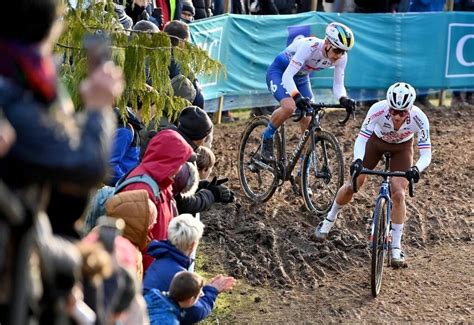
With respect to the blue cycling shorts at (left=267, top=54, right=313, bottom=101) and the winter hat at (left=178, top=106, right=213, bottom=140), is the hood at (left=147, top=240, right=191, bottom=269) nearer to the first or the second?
the winter hat at (left=178, top=106, right=213, bottom=140)

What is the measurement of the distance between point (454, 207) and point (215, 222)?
9.70 feet

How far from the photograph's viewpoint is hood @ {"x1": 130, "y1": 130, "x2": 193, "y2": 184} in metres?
6.69

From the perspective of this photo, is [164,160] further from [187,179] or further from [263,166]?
[263,166]

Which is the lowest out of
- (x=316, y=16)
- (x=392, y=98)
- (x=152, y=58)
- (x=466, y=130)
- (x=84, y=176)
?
(x=466, y=130)

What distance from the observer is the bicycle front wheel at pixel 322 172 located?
11570 mm

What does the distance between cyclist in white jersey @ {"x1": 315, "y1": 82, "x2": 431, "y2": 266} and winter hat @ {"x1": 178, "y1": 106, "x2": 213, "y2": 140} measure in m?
1.90

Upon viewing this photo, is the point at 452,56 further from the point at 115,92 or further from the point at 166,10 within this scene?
the point at 115,92

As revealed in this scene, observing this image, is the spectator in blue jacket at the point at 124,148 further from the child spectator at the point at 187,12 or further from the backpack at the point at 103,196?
the child spectator at the point at 187,12

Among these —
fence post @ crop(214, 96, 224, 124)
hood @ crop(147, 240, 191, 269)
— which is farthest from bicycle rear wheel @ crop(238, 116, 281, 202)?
hood @ crop(147, 240, 191, 269)

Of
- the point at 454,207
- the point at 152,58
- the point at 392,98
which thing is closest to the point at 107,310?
the point at 152,58

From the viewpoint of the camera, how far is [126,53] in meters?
7.33

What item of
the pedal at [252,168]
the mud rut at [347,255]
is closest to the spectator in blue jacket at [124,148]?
the mud rut at [347,255]

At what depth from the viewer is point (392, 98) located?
10039 millimetres

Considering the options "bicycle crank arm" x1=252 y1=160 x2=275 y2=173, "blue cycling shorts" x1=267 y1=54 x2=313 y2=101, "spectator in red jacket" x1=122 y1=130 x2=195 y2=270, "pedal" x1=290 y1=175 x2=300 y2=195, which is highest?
"spectator in red jacket" x1=122 y1=130 x2=195 y2=270
